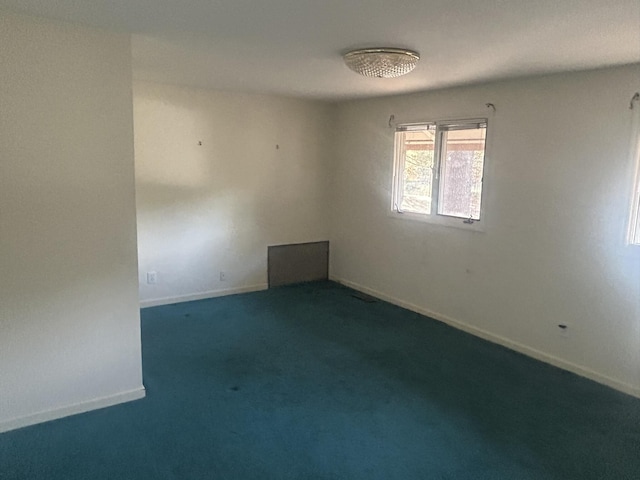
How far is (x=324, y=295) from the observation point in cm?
539

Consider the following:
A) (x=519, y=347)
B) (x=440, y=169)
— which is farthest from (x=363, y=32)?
(x=519, y=347)

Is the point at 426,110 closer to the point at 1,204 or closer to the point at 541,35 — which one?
the point at 541,35

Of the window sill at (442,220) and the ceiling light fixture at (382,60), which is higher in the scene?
the ceiling light fixture at (382,60)

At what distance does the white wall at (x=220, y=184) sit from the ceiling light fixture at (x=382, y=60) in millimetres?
2267

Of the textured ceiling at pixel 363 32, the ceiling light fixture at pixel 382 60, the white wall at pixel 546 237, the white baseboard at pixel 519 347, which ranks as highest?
the textured ceiling at pixel 363 32

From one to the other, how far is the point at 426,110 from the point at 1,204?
3579mm

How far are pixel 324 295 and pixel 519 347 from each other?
2183mm

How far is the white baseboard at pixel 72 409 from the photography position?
2639 mm

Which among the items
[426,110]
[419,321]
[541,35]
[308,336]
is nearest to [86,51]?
[541,35]

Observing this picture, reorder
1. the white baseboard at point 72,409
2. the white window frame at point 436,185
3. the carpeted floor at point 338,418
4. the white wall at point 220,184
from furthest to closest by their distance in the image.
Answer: the white wall at point 220,184 < the white window frame at point 436,185 < the white baseboard at point 72,409 < the carpeted floor at point 338,418

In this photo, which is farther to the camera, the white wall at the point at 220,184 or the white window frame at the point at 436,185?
the white wall at the point at 220,184

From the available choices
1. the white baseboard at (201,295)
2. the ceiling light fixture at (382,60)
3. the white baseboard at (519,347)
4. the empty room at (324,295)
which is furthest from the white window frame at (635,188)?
the white baseboard at (201,295)

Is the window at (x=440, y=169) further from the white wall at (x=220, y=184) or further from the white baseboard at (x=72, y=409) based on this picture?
the white baseboard at (x=72, y=409)

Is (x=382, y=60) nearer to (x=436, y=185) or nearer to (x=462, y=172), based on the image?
(x=462, y=172)
